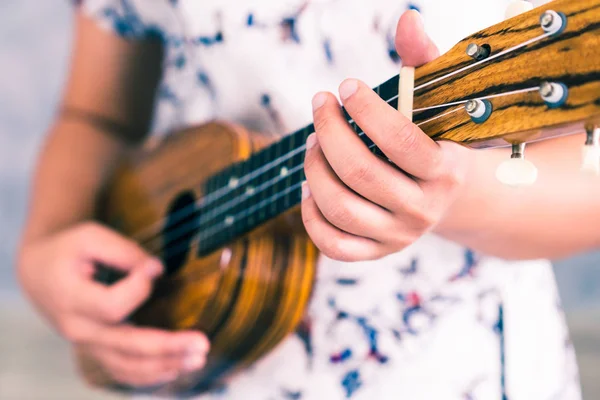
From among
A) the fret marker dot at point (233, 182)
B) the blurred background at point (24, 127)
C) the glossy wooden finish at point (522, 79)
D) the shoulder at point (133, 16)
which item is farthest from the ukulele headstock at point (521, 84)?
the blurred background at point (24, 127)

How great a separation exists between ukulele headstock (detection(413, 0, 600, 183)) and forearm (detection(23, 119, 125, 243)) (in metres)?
0.59

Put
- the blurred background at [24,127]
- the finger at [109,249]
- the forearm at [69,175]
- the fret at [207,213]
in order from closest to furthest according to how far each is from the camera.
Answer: the fret at [207,213] < the finger at [109,249] < the forearm at [69,175] < the blurred background at [24,127]

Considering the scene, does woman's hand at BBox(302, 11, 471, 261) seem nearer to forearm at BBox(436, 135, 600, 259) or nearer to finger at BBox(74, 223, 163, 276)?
forearm at BBox(436, 135, 600, 259)

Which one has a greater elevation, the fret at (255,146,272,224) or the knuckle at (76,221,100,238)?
the knuckle at (76,221,100,238)

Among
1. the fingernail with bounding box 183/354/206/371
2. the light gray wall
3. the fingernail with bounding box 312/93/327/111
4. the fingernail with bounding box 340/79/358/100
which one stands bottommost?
the fingernail with bounding box 183/354/206/371

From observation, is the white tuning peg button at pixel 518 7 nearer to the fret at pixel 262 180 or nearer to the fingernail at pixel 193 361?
the fret at pixel 262 180

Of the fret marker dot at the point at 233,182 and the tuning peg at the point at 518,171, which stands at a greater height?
the fret marker dot at the point at 233,182

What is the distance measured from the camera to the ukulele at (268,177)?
0.30 metres

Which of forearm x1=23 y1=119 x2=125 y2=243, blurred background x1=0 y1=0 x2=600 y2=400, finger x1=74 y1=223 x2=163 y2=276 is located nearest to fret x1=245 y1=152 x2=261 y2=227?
finger x1=74 y1=223 x2=163 y2=276

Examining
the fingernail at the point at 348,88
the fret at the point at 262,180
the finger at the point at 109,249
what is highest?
the finger at the point at 109,249

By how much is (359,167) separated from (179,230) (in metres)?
0.34

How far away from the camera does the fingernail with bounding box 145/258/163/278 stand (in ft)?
2.20

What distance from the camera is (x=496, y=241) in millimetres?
443

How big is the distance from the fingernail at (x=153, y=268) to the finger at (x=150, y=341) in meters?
0.06
